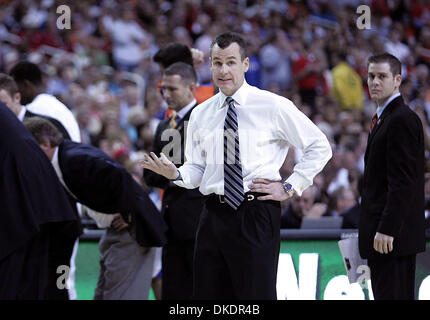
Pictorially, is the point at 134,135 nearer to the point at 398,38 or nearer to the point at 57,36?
the point at 57,36

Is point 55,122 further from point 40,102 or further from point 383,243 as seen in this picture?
point 383,243

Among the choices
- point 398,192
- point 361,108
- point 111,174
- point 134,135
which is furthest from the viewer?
point 361,108

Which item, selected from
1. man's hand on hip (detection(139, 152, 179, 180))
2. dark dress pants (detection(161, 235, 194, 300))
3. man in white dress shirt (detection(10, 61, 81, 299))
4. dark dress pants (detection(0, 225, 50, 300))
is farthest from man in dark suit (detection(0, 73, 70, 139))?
man's hand on hip (detection(139, 152, 179, 180))

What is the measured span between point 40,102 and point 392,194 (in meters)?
3.10

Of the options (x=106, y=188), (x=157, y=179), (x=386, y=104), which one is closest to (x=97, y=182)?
(x=106, y=188)

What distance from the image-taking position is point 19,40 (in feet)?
41.2

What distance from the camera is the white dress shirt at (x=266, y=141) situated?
4.12m

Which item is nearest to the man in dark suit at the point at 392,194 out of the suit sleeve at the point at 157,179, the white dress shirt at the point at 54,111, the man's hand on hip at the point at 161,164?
the man's hand on hip at the point at 161,164

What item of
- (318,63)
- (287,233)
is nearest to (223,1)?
(318,63)

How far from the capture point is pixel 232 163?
4.12m

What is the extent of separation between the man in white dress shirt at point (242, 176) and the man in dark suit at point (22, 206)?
0.71 meters

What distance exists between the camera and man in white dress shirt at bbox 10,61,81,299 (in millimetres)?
6309

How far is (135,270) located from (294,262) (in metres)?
1.20

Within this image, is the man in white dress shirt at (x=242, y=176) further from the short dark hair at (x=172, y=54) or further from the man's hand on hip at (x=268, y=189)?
the short dark hair at (x=172, y=54)
